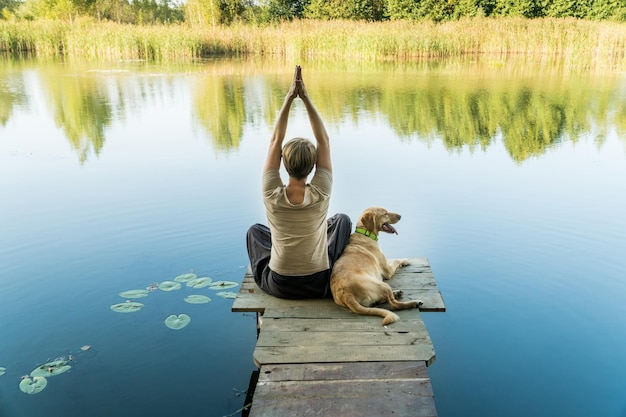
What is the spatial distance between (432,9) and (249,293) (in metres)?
36.7

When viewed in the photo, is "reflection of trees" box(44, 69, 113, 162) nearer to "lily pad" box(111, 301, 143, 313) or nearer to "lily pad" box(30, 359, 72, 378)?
"lily pad" box(111, 301, 143, 313)

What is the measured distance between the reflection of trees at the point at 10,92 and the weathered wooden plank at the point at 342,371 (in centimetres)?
1105

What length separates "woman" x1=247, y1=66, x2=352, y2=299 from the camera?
3.27m

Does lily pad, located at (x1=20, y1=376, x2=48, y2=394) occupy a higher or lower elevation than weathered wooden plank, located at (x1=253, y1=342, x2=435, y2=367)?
lower

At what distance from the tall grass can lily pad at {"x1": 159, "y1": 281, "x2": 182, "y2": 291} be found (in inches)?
874

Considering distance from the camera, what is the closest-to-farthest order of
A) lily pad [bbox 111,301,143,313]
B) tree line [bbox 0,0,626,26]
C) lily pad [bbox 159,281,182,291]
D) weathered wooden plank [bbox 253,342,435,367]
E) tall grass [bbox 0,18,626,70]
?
weathered wooden plank [bbox 253,342,435,367] < lily pad [bbox 111,301,143,313] < lily pad [bbox 159,281,182,291] < tall grass [bbox 0,18,626,70] < tree line [bbox 0,0,626,26]

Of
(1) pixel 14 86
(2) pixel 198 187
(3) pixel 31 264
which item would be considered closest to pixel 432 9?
(1) pixel 14 86

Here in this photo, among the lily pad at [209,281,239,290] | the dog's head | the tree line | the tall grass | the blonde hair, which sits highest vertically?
the tree line

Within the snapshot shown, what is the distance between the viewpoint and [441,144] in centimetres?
1052

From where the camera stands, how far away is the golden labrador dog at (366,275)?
3.34 m

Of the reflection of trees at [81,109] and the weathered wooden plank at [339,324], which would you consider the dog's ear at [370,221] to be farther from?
the reflection of trees at [81,109]

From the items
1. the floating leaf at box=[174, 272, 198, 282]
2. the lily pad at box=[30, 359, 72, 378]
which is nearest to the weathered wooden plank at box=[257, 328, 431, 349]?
the lily pad at box=[30, 359, 72, 378]

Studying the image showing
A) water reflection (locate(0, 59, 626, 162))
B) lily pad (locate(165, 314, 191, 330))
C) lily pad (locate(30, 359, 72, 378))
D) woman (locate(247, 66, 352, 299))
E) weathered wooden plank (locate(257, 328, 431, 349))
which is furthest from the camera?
water reflection (locate(0, 59, 626, 162))

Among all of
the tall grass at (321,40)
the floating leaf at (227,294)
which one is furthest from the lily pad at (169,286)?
the tall grass at (321,40)
